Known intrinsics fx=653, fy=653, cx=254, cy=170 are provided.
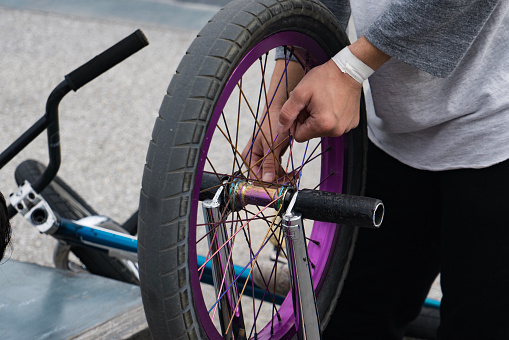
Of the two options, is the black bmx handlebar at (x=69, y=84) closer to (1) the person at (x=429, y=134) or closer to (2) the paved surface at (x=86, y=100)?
(1) the person at (x=429, y=134)

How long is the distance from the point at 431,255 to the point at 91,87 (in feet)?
8.74

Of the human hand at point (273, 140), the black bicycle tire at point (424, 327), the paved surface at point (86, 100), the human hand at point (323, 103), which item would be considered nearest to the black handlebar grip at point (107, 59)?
the human hand at point (273, 140)

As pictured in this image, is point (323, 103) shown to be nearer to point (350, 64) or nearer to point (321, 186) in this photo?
point (350, 64)

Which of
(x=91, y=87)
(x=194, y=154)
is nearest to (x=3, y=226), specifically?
(x=194, y=154)

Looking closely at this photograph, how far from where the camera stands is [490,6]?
2.82 feet

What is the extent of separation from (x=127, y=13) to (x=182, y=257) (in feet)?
Answer: 13.1

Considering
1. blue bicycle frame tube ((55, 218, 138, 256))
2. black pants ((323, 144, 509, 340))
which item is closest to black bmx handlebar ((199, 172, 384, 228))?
black pants ((323, 144, 509, 340))

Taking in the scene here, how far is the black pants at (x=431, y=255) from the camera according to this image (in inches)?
41.3

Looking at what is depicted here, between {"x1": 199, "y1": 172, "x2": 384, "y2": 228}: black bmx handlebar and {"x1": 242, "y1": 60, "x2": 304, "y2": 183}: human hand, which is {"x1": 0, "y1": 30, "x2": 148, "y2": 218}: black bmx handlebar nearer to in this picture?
{"x1": 242, "y1": 60, "x2": 304, "y2": 183}: human hand

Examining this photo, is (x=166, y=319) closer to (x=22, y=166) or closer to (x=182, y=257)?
(x=182, y=257)

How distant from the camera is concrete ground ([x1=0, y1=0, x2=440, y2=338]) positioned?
2.71m

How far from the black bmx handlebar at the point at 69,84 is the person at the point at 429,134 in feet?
1.03

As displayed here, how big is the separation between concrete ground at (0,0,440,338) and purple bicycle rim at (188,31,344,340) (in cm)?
111

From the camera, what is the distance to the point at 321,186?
1.21m
